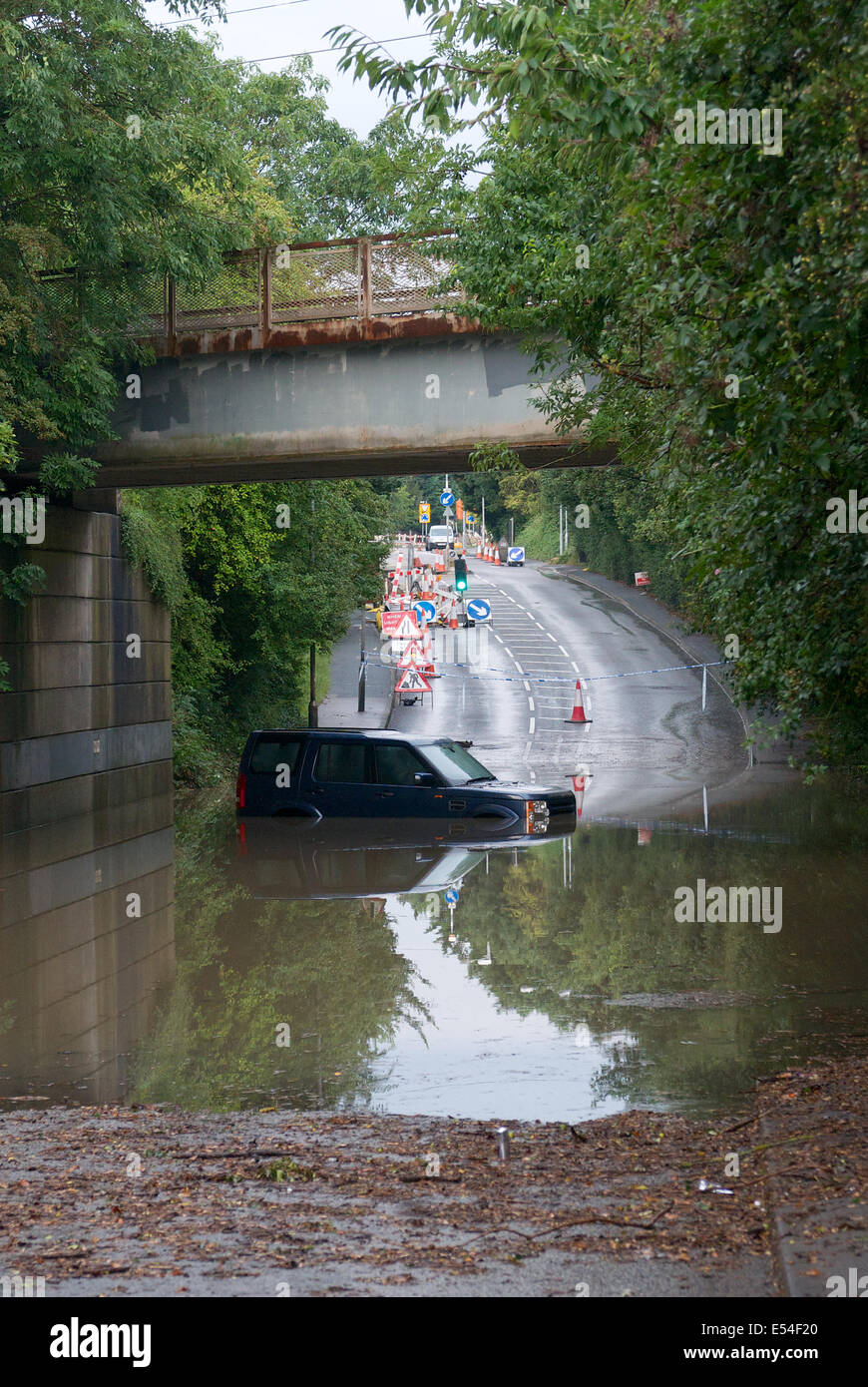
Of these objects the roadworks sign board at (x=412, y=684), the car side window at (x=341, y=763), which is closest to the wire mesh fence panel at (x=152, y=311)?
the car side window at (x=341, y=763)

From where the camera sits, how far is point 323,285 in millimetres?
20797

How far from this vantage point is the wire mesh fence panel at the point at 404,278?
19438mm

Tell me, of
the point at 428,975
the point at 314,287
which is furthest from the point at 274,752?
the point at 428,975

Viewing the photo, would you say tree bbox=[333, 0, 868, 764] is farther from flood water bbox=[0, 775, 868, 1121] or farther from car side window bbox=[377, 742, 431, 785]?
car side window bbox=[377, 742, 431, 785]

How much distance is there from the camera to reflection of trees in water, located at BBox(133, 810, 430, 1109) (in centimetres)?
805

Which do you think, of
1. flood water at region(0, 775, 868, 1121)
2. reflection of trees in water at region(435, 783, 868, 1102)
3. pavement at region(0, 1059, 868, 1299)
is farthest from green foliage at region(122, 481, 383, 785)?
pavement at region(0, 1059, 868, 1299)

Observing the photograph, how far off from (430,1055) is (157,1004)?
2.63m

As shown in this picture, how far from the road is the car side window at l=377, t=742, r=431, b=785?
5.01 meters

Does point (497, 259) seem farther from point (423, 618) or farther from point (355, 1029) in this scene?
point (423, 618)

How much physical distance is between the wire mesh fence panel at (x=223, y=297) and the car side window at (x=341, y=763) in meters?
6.92

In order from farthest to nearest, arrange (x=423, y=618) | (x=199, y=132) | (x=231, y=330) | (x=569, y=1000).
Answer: (x=423, y=618) < (x=231, y=330) < (x=199, y=132) < (x=569, y=1000)

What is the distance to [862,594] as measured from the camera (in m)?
7.49

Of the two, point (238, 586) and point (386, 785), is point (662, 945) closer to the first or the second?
point (386, 785)

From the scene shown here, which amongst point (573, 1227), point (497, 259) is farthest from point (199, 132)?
point (573, 1227)
